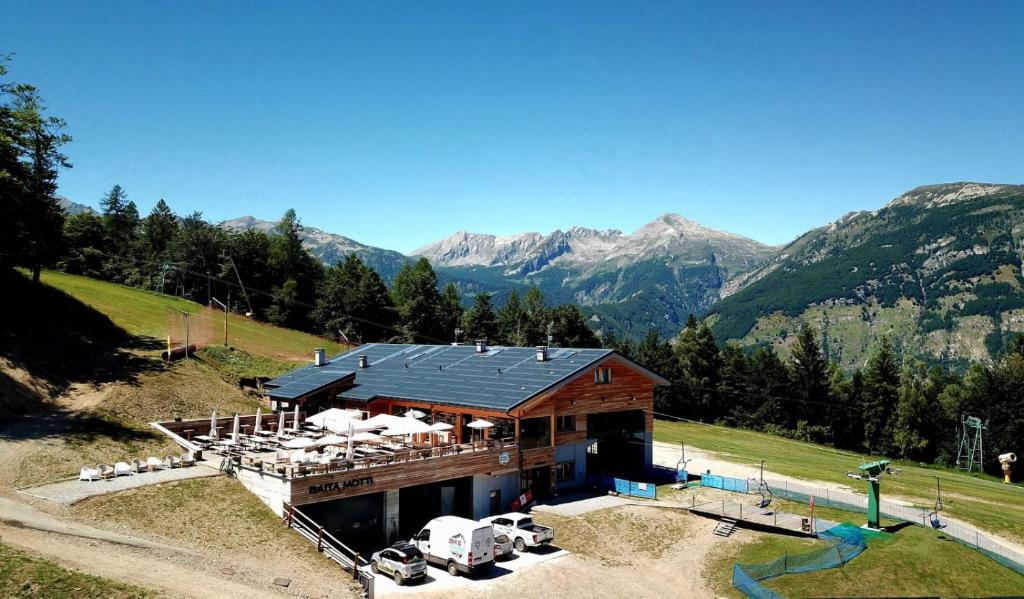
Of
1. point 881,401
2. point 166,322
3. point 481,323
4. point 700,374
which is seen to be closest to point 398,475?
point 166,322

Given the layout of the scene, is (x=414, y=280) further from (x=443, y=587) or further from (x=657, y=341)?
(x=443, y=587)

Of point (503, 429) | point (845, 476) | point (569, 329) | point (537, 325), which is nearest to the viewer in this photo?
point (503, 429)

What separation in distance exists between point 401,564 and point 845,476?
1711 inches

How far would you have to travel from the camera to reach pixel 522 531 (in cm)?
3450

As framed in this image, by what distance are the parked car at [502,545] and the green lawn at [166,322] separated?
49014 mm

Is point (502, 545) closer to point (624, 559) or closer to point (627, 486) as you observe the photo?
point (624, 559)

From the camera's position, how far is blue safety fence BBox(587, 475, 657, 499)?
4374 centimetres

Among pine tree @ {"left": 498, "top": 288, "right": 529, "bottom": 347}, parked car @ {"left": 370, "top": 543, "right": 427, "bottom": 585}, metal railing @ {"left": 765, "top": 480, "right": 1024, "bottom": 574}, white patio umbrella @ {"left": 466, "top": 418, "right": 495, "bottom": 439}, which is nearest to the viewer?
parked car @ {"left": 370, "top": 543, "right": 427, "bottom": 585}

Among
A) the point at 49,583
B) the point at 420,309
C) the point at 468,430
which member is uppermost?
the point at 420,309

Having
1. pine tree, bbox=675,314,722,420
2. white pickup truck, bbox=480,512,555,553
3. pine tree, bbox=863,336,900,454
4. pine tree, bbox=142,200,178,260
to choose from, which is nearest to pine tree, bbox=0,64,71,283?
white pickup truck, bbox=480,512,555,553

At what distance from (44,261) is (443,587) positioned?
56.1m

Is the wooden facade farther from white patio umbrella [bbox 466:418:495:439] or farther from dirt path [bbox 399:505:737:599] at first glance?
dirt path [bbox 399:505:737:599]

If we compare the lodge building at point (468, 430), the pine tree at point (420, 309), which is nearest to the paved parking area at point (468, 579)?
the lodge building at point (468, 430)

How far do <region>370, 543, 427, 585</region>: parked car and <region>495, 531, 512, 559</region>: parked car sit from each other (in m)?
3.95
